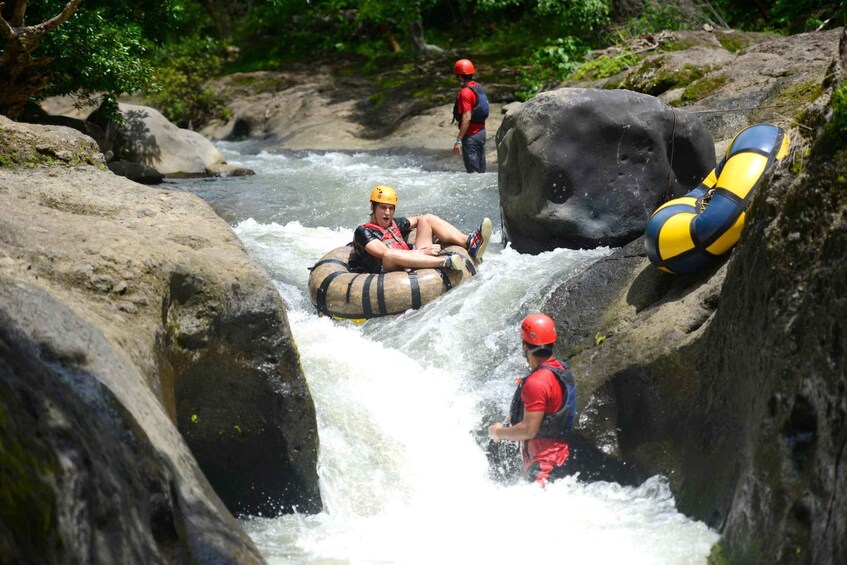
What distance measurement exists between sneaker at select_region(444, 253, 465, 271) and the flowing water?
0.20 meters

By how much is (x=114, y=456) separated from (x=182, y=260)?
7.41 feet

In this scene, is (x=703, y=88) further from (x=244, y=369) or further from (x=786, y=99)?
(x=244, y=369)

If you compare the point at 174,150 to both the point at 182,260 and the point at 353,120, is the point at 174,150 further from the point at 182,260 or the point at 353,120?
the point at 182,260

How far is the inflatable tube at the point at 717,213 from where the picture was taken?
241 inches

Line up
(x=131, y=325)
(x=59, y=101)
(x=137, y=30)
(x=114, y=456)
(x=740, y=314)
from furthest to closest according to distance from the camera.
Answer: (x=59, y=101), (x=137, y=30), (x=740, y=314), (x=131, y=325), (x=114, y=456)

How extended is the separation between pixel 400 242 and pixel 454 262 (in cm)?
68

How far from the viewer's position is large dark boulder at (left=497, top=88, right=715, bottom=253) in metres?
Answer: 8.61

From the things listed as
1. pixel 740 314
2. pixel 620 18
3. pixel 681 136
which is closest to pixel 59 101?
pixel 620 18

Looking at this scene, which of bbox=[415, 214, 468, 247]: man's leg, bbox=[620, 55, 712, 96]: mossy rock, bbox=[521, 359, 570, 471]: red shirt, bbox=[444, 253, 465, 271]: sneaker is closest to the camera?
bbox=[521, 359, 570, 471]: red shirt

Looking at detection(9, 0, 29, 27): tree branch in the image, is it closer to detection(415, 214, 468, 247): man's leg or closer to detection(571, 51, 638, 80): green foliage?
detection(415, 214, 468, 247): man's leg

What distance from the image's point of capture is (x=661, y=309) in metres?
6.21

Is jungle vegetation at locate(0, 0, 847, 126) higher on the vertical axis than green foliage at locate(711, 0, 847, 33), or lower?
lower

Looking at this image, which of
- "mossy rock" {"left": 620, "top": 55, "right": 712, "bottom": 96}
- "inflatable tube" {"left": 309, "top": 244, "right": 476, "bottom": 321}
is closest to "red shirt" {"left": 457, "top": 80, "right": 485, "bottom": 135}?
"mossy rock" {"left": 620, "top": 55, "right": 712, "bottom": 96}

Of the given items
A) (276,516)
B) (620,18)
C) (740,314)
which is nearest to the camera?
(740,314)
